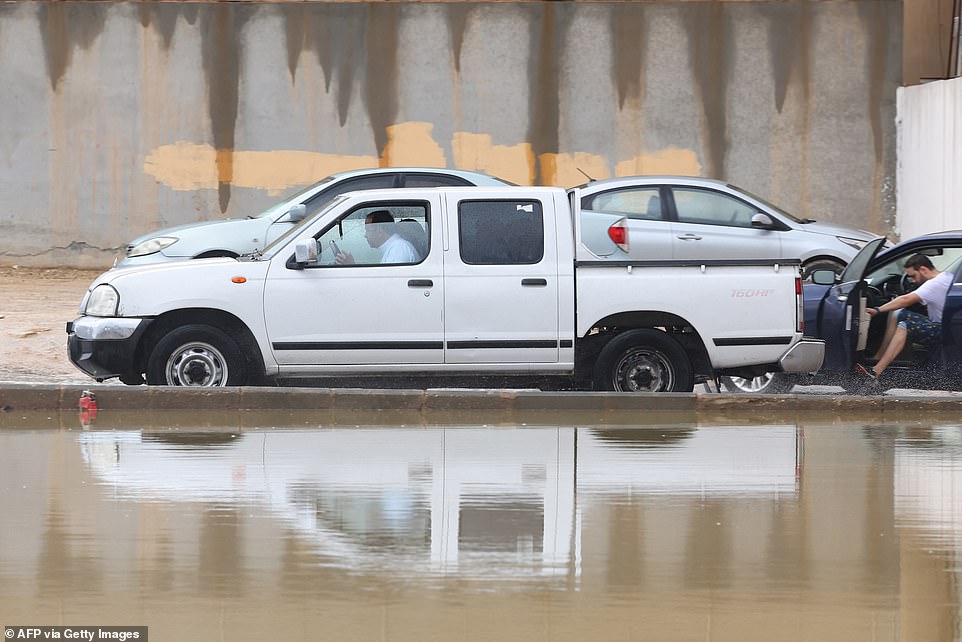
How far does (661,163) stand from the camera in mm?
20969

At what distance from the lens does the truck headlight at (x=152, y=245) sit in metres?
15.5

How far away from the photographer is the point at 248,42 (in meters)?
20.9

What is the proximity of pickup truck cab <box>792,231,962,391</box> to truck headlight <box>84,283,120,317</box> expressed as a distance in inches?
205

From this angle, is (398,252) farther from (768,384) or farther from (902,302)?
(902,302)

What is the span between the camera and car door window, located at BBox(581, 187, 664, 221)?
16.0 metres

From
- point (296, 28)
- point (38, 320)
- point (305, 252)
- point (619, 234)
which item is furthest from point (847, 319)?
point (296, 28)

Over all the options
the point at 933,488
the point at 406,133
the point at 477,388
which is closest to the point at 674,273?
the point at 477,388

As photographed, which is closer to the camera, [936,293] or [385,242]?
[385,242]

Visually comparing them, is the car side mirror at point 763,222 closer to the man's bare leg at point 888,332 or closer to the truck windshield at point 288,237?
the man's bare leg at point 888,332

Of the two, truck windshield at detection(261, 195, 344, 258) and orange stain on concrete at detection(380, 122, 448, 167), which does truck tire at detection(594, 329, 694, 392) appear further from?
orange stain on concrete at detection(380, 122, 448, 167)

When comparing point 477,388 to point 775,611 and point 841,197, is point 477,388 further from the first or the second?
point 841,197

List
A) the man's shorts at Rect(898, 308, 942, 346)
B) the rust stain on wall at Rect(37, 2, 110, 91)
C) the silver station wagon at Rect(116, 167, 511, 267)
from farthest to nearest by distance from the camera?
the rust stain on wall at Rect(37, 2, 110, 91)
the silver station wagon at Rect(116, 167, 511, 267)
the man's shorts at Rect(898, 308, 942, 346)

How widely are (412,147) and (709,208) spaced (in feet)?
19.9

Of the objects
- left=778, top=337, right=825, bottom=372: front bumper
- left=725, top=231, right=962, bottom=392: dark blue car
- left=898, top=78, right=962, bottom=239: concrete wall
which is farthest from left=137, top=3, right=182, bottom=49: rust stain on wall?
left=778, top=337, right=825, bottom=372: front bumper
